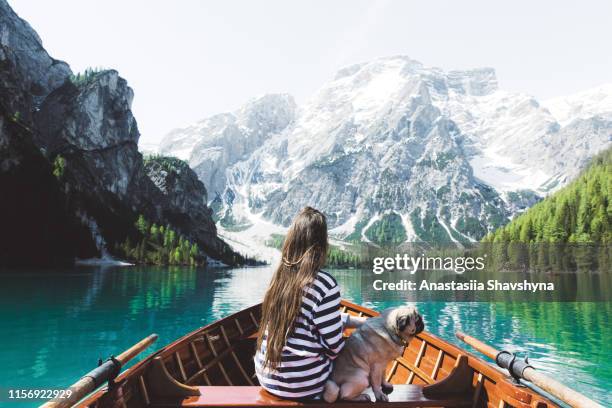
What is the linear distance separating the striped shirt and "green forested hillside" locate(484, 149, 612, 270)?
4339 inches

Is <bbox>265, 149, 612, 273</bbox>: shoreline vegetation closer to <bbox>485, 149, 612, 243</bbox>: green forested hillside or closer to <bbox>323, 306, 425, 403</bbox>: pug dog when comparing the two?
<bbox>485, 149, 612, 243</bbox>: green forested hillside

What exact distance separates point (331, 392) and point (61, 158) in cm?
16317

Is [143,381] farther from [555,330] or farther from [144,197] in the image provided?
[144,197]

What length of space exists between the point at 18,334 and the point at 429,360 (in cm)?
2480

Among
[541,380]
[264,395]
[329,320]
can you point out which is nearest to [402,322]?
[329,320]

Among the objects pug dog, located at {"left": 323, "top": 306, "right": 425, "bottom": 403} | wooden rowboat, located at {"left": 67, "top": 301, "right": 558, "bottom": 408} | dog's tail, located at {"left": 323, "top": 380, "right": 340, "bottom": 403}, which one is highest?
pug dog, located at {"left": 323, "top": 306, "right": 425, "bottom": 403}

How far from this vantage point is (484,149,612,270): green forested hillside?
101750 mm

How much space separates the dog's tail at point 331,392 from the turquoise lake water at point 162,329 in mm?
13455

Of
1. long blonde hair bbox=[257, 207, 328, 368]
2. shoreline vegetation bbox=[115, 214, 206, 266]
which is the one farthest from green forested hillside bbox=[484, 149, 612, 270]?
long blonde hair bbox=[257, 207, 328, 368]

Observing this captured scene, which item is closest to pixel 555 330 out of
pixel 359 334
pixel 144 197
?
pixel 359 334

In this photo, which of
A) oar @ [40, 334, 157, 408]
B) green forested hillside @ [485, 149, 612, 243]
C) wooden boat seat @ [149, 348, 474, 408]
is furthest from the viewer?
green forested hillside @ [485, 149, 612, 243]

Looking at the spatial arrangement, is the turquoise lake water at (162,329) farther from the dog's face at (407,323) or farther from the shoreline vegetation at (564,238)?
the shoreline vegetation at (564,238)

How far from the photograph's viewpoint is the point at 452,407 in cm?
670

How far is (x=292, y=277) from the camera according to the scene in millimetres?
5328
